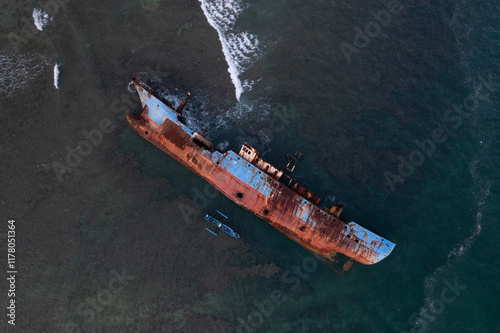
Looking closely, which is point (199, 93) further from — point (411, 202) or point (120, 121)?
point (411, 202)

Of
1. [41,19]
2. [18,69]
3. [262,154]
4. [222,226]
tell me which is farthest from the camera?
[41,19]

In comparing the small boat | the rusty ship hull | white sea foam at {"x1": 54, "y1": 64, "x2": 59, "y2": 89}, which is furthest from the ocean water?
the rusty ship hull

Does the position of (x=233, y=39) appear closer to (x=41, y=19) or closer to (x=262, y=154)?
(x=262, y=154)

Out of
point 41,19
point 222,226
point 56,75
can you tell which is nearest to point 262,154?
point 222,226

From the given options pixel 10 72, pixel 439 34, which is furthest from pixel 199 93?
pixel 439 34

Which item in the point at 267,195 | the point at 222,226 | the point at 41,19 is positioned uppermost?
the point at 41,19

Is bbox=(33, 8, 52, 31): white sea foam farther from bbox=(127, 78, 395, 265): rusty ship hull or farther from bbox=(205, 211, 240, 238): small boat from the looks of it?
bbox=(205, 211, 240, 238): small boat
